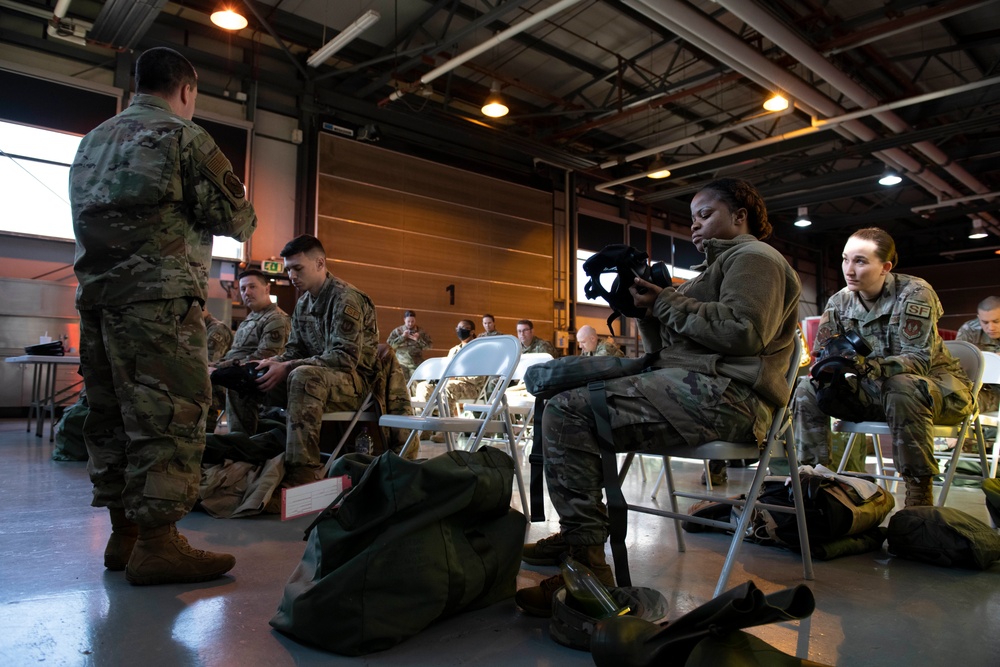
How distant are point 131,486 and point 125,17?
7.44 m

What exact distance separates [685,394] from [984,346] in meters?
5.10

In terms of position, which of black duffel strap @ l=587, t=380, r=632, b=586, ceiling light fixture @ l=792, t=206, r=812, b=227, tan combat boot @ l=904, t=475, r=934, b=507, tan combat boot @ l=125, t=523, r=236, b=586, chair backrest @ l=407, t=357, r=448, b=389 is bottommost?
tan combat boot @ l=125, t=523, r=236, b=586

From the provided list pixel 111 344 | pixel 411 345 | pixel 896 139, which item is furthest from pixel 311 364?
pixel 896 139

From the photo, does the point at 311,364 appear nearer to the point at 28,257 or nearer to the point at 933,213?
the point at 28,257

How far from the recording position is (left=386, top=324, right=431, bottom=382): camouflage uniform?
9422 millimetres

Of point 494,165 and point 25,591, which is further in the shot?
point 494,165

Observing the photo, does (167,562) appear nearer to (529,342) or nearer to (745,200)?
(745,200)

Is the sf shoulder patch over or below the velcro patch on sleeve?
below

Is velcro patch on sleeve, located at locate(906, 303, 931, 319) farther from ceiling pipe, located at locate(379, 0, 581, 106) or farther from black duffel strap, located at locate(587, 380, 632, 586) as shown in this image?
ceiling pipe, located at locate(379, 0, 581, 106)

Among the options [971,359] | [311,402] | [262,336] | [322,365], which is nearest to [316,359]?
[322,365]

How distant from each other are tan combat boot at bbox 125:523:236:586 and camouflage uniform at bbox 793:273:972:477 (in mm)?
2797

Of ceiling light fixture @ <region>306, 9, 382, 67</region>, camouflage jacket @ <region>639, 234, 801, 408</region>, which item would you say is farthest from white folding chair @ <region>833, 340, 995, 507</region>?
ceiling light fixture @ <region>306, 9, 382, 67</region>

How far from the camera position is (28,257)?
8.06 metres

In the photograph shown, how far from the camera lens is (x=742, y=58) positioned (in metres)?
7.88
